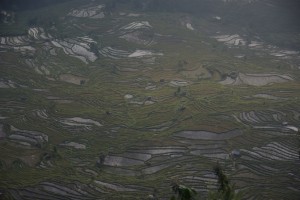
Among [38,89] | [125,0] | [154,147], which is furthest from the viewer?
[125,0]

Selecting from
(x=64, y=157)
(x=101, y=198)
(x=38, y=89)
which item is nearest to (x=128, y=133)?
(x=64, y=157)

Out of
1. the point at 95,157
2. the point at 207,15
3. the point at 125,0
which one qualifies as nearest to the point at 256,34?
the point at 207,15

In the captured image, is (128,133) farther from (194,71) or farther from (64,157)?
(194,71)

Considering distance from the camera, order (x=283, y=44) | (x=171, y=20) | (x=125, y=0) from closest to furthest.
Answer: (x=283, y=44) → (x=171, y=20) → (x=125, y=0)

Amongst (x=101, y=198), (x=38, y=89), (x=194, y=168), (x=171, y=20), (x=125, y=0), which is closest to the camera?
(x=101, y=198)

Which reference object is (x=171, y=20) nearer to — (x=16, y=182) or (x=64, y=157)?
(x=64, y=157)

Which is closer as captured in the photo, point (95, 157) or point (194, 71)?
point (95, 157)
